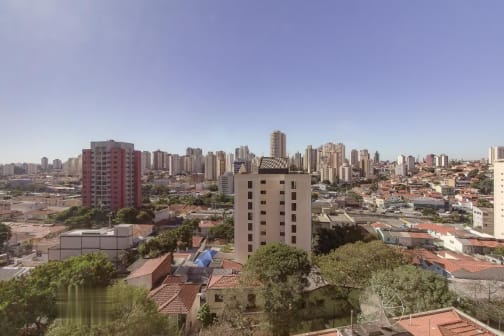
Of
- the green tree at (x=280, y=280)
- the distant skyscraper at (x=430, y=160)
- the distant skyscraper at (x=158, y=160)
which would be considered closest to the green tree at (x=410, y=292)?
the green tree at (x=280, y=280)

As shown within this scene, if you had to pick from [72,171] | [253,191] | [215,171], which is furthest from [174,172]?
[253,191]

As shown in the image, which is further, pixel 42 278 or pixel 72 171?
pixel 72 171

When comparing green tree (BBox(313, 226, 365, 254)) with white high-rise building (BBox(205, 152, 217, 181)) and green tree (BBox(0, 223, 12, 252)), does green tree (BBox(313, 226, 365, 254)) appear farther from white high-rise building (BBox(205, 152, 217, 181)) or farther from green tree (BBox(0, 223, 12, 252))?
white high-rise building (BBox(205, 152, 217, 181))

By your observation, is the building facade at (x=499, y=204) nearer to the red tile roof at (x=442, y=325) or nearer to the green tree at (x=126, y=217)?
the red tile roof at (x=442, y=325)

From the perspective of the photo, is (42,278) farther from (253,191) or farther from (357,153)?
(357,153)

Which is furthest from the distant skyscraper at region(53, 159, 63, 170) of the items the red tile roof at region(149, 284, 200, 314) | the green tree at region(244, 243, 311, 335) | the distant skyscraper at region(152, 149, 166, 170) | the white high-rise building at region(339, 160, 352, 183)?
the green tree at region(244, 243, 311, 335)

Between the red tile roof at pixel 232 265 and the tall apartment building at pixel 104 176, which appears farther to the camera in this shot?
the tall apartment building at pixel 104 176
